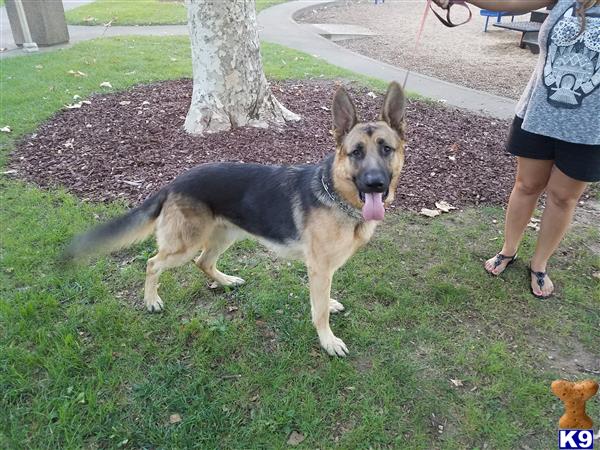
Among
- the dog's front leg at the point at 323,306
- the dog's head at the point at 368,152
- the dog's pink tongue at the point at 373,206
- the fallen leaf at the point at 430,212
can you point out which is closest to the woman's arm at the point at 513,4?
the dog's head at the point at 368,152

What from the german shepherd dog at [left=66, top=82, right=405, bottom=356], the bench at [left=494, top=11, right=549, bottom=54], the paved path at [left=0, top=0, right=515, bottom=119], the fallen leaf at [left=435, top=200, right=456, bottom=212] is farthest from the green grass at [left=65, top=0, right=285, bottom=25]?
the german shepherd dog at [left=66, top=82, right=405, bottom=356]

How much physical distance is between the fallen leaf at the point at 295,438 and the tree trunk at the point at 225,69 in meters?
4.53

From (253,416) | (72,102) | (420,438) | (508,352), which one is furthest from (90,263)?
(72,102)

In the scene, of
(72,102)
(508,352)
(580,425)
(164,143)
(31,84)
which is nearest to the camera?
(580,425)

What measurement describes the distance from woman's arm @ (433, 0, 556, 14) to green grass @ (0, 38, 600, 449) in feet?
7.30

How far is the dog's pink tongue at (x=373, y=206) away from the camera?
9.54ft

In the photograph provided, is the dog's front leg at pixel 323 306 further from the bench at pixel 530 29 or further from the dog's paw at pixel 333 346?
the bench at pixel 530 29

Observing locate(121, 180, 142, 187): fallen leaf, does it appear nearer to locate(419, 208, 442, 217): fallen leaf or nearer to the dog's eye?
the dog's eye

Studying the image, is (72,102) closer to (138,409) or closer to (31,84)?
(31,84)

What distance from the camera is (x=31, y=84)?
8.64 meters

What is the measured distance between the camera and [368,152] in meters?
2.94

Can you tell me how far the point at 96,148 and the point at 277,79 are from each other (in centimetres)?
426

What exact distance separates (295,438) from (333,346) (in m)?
0.77

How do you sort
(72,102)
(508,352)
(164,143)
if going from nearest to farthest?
1. (508,352)
2. (164,143)
3. (72,102)
